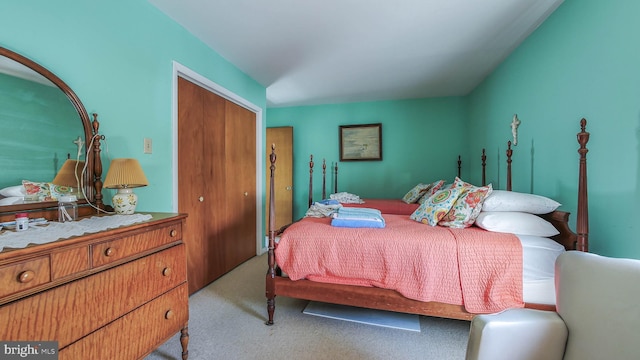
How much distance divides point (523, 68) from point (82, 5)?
3583mm

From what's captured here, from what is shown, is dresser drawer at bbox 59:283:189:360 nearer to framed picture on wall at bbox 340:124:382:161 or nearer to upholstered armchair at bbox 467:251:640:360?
upholstered armchair at bbox 467:251:640:360

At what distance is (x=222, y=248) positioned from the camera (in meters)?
2.66

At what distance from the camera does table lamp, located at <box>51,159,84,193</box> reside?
130cm

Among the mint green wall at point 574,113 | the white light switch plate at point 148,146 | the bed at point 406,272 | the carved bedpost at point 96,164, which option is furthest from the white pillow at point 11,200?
the mint green wall at point 574,113

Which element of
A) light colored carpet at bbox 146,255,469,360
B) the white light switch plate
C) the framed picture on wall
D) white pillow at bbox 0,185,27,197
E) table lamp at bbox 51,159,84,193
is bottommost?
light colored carpet at bbox 146,255,469,360

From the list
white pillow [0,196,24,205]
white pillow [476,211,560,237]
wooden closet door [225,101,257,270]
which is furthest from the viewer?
wooden closet door [225,101,257,270]

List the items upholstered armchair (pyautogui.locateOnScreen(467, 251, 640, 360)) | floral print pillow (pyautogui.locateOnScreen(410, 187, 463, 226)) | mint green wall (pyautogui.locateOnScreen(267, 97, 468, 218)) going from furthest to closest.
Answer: mint green wall (pyautogui.locateOnScreen(267, 97, 468, 218)), floral print pillow (pyautogui.locateOnScreen(410, 187, 463, 226)), upholstered armchair (pyautogui.locateOnScreen(467, 251, 640, 360))

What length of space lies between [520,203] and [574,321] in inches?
44.7

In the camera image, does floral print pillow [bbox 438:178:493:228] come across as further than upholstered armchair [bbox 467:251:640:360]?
Yes

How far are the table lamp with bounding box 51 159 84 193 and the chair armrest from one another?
82.5 inches

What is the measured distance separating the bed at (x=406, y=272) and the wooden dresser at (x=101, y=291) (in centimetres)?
70

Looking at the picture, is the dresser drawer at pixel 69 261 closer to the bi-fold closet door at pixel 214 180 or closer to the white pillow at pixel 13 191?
the white pillow at pixel 13 191

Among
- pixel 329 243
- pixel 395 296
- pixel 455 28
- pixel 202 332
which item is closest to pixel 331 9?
pixel 455 28


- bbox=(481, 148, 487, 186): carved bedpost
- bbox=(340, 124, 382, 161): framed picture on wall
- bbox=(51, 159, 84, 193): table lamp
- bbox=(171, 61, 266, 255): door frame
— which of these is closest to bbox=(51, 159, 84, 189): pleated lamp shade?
bbox=(51, 159, 84, 193): table lamp
